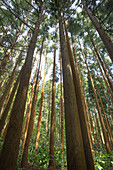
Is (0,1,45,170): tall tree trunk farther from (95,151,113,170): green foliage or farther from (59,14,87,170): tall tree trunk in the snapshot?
Answer: (95,151,113,170): green foliage

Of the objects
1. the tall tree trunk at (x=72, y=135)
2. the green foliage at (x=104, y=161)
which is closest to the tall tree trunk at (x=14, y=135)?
the tall tree trunk at (x=72, y=135)

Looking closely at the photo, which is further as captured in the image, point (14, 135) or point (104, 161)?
point (104, 161)

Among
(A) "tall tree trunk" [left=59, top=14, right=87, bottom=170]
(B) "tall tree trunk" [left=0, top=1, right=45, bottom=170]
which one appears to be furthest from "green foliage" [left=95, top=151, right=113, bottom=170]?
(B) "tall tree trunk" [left=0, top=1, right=45, bottom=170]

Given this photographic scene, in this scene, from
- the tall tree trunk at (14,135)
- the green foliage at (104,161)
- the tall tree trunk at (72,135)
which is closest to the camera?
the tall tree trunk at (72,135)

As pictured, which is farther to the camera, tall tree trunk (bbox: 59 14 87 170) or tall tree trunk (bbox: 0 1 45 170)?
tall tree trunk (bbox: 0 1 45 170)

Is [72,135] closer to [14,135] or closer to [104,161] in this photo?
[14,135]

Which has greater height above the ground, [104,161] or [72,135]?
[72,135]

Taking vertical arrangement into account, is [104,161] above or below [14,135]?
below

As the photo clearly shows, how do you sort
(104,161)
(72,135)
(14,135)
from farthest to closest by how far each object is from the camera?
1. (104,161)
2. (14,135)
3. (72,135)

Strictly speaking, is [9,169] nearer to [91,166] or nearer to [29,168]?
[91,166]

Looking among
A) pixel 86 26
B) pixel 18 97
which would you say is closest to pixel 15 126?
pixel 18 97

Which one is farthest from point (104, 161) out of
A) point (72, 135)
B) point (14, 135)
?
point (14, 135)

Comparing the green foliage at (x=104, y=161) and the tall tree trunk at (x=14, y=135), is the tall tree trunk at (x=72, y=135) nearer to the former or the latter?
the tall tree trunk at (x=14, y=135)

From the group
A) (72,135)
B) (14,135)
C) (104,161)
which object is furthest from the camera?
(104,161)
